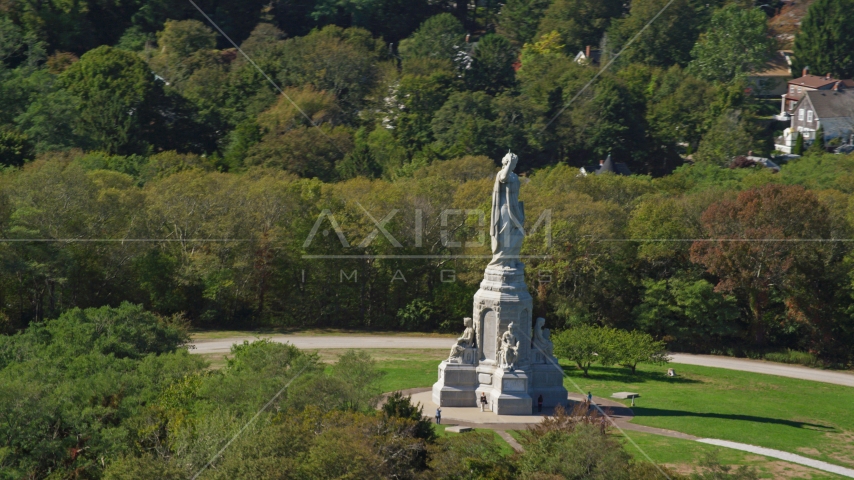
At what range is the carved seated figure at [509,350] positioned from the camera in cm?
4625

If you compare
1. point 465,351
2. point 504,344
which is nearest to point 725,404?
point 504,344

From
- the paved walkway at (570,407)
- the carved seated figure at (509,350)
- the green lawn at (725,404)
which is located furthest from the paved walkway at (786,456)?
the carved seated figure at (509,350)

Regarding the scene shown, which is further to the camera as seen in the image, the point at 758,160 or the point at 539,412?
the point at 758,160

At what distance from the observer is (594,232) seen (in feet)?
214

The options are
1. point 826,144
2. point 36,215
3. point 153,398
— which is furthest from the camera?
point 826,144

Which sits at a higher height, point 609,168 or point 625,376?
point 609,168

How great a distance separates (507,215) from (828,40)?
89.3 meters

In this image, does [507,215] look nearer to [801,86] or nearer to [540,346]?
[540,346]

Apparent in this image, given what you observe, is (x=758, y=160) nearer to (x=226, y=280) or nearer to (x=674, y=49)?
(x=674, y=49)

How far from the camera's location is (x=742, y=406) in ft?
168

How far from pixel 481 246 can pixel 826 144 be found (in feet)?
171

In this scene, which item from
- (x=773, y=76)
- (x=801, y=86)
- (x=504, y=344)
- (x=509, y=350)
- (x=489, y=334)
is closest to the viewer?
(x=509, y=350)

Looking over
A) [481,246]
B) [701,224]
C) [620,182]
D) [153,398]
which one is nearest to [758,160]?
[620,182]

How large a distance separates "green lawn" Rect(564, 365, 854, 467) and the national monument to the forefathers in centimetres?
403
